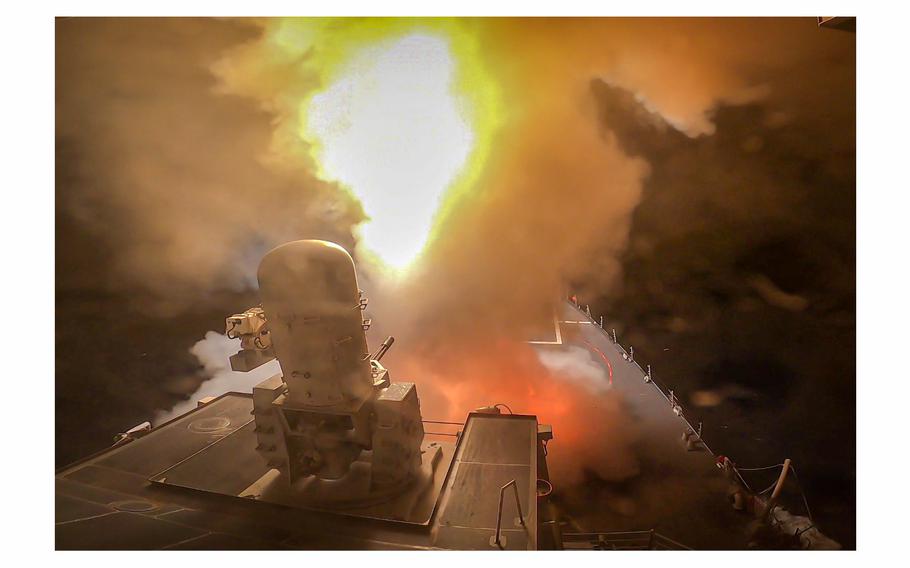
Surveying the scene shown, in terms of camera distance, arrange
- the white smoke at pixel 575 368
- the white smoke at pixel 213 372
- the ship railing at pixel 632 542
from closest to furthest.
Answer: the ship railing at pixel 632 542
the white smoke at pixel 213 372
the white smoke at pixel 575 368

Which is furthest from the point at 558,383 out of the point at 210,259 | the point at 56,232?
the point at 56,232

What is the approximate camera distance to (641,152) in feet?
15.6

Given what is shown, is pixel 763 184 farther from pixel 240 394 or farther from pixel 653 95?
pixel 240 394

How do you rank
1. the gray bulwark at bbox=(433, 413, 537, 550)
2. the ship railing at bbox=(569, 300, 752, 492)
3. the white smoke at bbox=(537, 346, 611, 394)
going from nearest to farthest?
the gray bulwark at bbox=(433, 413, 537, 550), the ship railing at bbox=(569, 300, 752, 492), the white smoke at bbox=(537, 346, 611, 394)

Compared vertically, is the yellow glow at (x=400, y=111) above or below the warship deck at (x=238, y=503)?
above

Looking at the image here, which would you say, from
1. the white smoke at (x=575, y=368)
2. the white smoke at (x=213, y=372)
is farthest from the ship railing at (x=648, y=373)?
the white smoke at (x=213, y=372)

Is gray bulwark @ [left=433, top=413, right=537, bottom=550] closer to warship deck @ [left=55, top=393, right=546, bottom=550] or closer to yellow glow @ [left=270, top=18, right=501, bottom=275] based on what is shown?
warship deck @ [left=55, top=393, right=546, bottom=550]

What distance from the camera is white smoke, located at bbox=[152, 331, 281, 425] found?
5.36m

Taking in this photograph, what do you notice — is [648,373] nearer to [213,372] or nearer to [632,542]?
[632,542]

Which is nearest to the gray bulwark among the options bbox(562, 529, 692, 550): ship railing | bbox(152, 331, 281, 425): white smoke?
bbox(562, 529, 692, 550): ship railing

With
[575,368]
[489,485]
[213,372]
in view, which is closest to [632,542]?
[489,485]

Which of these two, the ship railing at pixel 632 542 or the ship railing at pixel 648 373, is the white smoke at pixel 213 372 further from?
the ship railing at pixel 648 373

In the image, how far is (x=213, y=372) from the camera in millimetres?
6012

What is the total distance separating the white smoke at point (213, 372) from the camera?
5.36 meters
